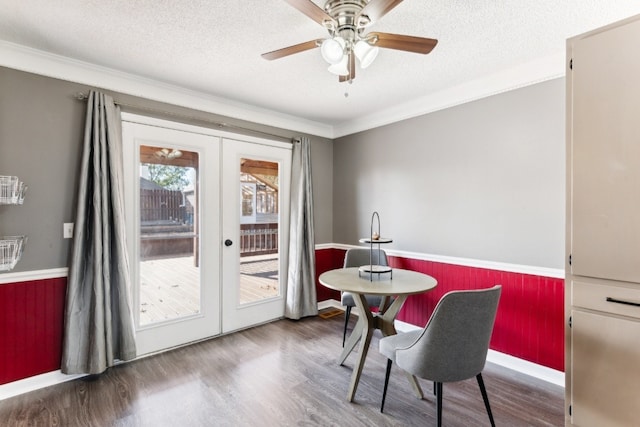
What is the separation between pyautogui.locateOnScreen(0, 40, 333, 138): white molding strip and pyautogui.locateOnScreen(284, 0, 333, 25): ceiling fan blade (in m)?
1.95

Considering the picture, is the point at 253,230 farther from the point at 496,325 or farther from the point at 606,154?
the point at 606,154

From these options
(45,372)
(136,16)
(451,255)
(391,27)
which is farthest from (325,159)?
(45,372)

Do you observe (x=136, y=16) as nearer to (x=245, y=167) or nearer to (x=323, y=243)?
(x=245, y=167)

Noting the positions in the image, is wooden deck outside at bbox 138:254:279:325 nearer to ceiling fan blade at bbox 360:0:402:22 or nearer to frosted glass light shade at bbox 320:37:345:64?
frosted glass light shade at bbox 320:37:345:64

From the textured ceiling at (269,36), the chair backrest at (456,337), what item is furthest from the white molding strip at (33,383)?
the chair backrest at (456,337)

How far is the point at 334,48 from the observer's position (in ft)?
5.19

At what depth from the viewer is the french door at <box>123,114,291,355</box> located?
2834 millimetres

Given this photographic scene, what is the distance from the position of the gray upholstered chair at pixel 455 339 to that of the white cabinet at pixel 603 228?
1.54 feet

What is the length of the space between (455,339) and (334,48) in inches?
63.5

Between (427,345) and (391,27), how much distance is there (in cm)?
192

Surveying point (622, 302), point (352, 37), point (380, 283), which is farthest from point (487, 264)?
point (352, 37)

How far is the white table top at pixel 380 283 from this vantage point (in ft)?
6.93

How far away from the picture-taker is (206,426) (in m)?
1.93

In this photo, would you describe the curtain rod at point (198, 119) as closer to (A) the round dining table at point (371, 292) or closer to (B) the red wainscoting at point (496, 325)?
(B) the red wainscoting at point (496, 325)
